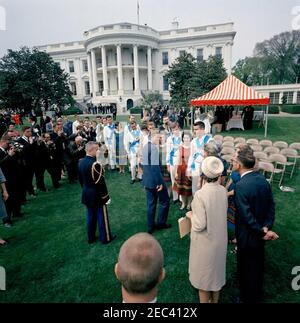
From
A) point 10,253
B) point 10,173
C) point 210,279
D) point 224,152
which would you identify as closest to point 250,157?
point 210,279

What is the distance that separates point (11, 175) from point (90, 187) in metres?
2.51

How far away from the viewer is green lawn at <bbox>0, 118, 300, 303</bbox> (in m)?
3.26

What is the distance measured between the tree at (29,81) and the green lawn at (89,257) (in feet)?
66.2

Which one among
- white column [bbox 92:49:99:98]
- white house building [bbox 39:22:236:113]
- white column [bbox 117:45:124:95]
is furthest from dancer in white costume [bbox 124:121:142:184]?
white column [bbox 92:49:99:98]

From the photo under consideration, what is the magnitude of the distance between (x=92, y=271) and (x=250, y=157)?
2.93m

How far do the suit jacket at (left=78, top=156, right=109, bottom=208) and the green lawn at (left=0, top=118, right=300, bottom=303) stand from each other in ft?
3.00

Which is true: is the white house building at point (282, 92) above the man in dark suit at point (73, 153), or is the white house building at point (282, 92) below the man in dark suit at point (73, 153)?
above

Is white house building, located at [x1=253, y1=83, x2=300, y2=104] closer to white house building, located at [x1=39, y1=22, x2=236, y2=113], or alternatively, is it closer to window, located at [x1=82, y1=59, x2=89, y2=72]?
white house building, located at [x1=39, y1=22, x2=236, y2=113]

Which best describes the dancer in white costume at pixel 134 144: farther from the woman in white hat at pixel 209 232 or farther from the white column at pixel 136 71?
the white column at pixel 136 71

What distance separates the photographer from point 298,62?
170ft

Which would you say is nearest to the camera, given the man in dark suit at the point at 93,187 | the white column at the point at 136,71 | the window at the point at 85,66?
the man in dark suit at the point at 93,187

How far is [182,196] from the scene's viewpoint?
5789 mm

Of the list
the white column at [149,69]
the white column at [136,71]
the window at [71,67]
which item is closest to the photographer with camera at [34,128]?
the white column at [136,71]

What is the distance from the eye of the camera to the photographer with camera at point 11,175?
5.12 m
